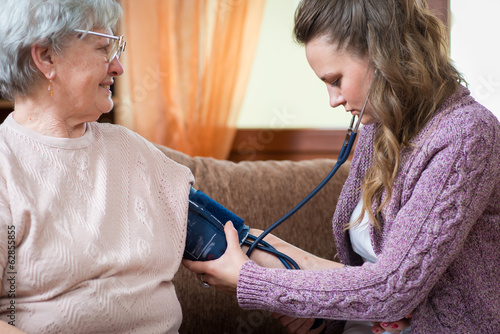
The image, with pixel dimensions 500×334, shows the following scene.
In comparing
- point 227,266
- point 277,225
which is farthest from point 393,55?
point 227,266

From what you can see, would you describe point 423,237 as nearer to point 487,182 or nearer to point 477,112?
point 487,182

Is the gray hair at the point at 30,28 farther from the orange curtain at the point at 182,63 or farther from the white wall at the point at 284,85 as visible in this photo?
the white wall at the point at 284,85

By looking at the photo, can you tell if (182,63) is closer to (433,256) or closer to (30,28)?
(30,28)

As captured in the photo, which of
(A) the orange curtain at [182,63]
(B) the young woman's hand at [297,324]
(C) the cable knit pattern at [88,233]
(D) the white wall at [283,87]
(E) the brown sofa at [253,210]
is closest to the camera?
(C) the cable knit pattern at [88,233]

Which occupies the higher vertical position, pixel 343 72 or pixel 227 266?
pixel 343 72

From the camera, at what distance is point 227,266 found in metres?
1.34

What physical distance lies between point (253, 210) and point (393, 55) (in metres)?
0.80

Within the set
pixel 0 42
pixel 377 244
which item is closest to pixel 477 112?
pixel 377 244

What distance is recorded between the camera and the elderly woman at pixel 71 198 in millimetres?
1092

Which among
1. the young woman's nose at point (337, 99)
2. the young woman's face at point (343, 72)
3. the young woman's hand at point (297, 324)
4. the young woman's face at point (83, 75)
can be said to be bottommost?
the young woman's hand at point (297, 324)

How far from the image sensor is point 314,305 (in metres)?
1.22

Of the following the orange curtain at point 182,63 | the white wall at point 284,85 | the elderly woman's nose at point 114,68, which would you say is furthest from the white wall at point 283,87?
the elderly woman's nose at point 114,68

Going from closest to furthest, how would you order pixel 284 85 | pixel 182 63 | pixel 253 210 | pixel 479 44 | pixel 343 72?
pixel 343 72 < pixel 253 210 < pixel 479 44 < pixel 182 63 < pixel 284 85

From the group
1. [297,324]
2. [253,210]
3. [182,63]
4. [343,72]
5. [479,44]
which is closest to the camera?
[343,72]
